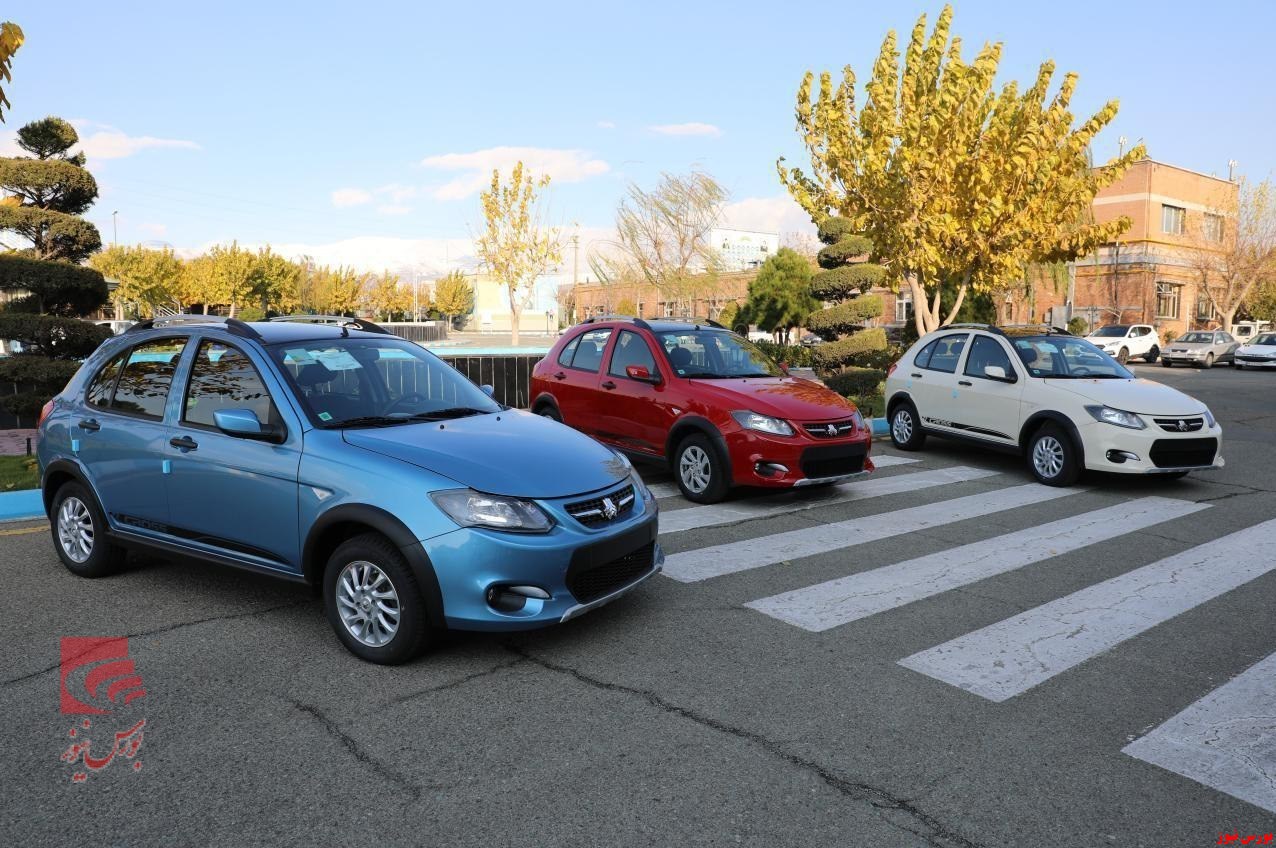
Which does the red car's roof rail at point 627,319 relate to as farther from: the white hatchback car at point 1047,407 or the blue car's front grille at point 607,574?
the blue car's front grille at point 607,574

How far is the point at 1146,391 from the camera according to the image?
9.64 meters

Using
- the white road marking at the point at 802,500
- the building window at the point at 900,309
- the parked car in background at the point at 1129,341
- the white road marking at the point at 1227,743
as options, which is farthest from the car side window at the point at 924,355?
the building window at the point at 900,309

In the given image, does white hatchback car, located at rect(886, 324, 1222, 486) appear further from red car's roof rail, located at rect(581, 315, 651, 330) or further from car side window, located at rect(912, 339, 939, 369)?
red car's roof rail, located at rect(581, 315, 651, 330)

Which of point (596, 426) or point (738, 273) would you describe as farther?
point (738, 273)

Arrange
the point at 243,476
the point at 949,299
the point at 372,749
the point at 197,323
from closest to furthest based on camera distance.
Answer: the point at 372,749 < the point at 243,476 < the point at 197,323 < the point at 949,299

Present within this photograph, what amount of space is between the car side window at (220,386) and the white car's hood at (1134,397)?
797cm

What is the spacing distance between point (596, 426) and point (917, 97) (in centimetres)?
990

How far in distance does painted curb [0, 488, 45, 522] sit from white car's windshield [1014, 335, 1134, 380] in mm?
9649

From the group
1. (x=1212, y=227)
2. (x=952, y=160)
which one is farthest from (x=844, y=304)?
(x=1212, y=227)

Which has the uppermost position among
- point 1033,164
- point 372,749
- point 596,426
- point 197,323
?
point 1033,164

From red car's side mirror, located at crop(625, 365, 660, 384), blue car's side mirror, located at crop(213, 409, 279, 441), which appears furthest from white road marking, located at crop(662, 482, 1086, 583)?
blue car's side mirror, located at crop(213, 409, 279, 441)

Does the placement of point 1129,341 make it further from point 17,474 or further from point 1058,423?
point 17,474

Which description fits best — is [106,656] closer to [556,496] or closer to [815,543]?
[556,496]

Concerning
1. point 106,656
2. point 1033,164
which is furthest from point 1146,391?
point 106,656
